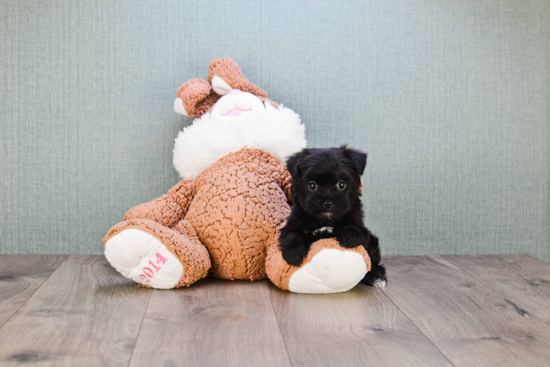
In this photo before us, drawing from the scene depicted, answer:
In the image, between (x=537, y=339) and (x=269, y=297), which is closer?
(x=537, y=339)

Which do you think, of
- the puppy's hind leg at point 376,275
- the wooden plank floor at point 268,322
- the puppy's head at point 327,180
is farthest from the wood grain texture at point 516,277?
the puppy's head at point 327,180

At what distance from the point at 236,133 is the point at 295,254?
49 cm

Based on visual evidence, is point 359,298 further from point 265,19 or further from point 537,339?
point 265,19

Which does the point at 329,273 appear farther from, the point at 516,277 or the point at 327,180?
the point at 516,277

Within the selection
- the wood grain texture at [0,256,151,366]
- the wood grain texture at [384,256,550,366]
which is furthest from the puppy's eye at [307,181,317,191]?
the wood grain texture at [0,256,151,366]

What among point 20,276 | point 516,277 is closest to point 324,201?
point 516,277

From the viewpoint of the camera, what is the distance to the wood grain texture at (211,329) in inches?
35.5

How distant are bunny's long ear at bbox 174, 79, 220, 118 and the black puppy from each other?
0.50 meters

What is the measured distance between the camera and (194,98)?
1560mm

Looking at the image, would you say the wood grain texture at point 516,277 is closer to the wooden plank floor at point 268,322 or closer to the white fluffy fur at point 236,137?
the wooden plank floor at point 268,322

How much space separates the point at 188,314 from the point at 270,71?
0.99 m

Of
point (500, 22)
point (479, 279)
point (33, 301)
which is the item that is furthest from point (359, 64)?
point (33, 301)

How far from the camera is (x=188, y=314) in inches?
44.5

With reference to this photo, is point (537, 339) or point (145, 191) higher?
point (145, 191)
